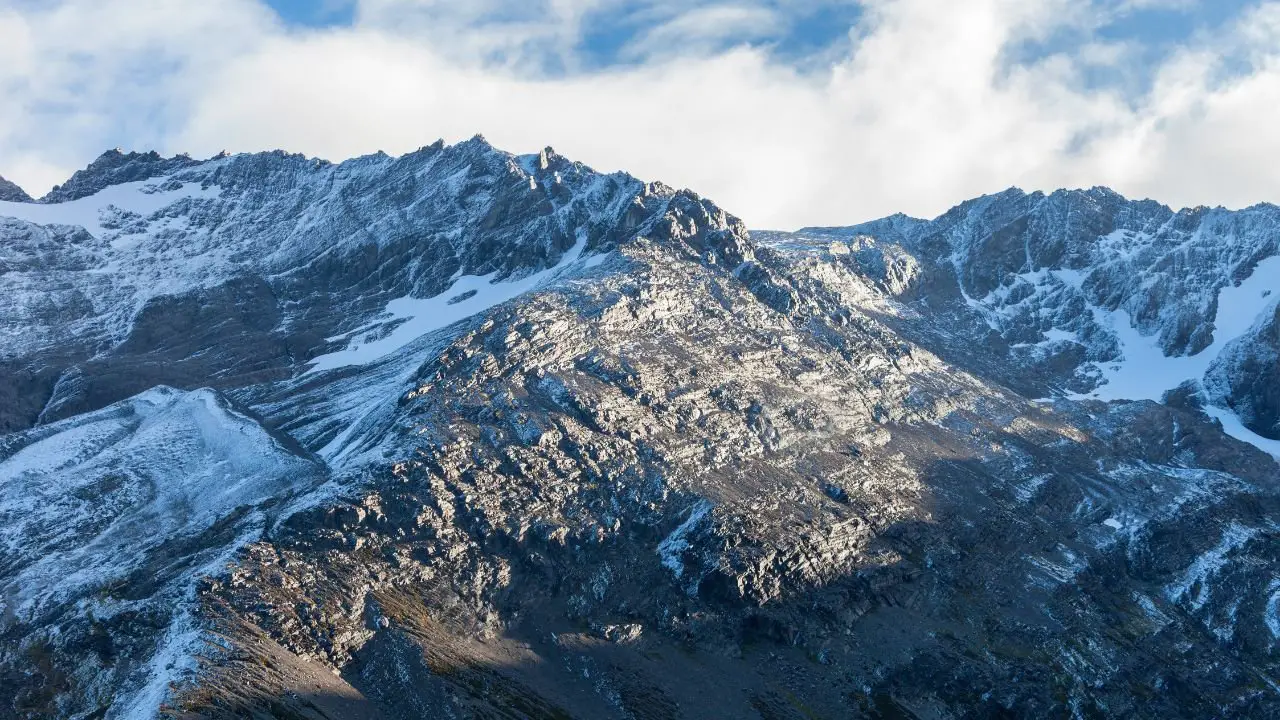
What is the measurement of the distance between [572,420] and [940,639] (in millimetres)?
61169

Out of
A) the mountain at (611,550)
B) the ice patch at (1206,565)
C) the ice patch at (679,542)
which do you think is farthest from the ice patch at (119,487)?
the ice patch at (1206,565)

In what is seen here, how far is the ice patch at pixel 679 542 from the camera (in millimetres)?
139125

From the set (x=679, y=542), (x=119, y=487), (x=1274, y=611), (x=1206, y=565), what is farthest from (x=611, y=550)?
(x=1274, y=611)

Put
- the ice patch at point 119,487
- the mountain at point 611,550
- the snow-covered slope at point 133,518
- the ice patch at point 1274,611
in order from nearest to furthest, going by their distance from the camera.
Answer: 1. the snow-covered slope at point 133,518
2. the mountain at point 611,550
3. the ice patch at point 119,487
4. the ice patch at point 1274,611

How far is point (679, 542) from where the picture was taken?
141750 millimetres

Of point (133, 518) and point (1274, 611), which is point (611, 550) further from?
point (1274, 611)

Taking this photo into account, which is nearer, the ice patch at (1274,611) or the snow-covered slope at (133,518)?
the snow-covered slope at (133,518)

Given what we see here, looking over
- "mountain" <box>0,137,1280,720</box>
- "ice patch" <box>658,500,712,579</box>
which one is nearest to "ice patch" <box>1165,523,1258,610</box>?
"mountain" <box>0,137,1280,720</box>

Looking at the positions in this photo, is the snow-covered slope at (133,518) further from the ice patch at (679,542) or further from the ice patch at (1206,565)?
the ice patch at (1206,565)

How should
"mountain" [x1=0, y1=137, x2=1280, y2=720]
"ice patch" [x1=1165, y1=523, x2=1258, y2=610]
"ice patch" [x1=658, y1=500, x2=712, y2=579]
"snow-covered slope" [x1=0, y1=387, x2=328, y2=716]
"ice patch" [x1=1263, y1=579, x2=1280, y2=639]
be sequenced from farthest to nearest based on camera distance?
1. "ice patch" [x1=1165, y1=523, x2=1258, y2=610]
2. "ice patch" [x1=1263, y1=579, x2=1280, y2=639]
3. "ice patch" [x1=658, y1=500, x2=712, y2=579]
4. "mountain" [x1=0, y1=137, x2=1280, y2=720]
5. "snow-covered slope" [x1=0, y1=387, x2=328, y2=716]

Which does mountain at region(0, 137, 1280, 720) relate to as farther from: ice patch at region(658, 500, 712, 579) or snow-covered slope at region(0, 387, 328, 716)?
snow-covered slope at region(0, 387, 328, 716)

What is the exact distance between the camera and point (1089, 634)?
144m

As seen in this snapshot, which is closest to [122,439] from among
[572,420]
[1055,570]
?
[572,420]

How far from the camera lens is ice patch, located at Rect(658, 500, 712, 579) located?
5477 inches
